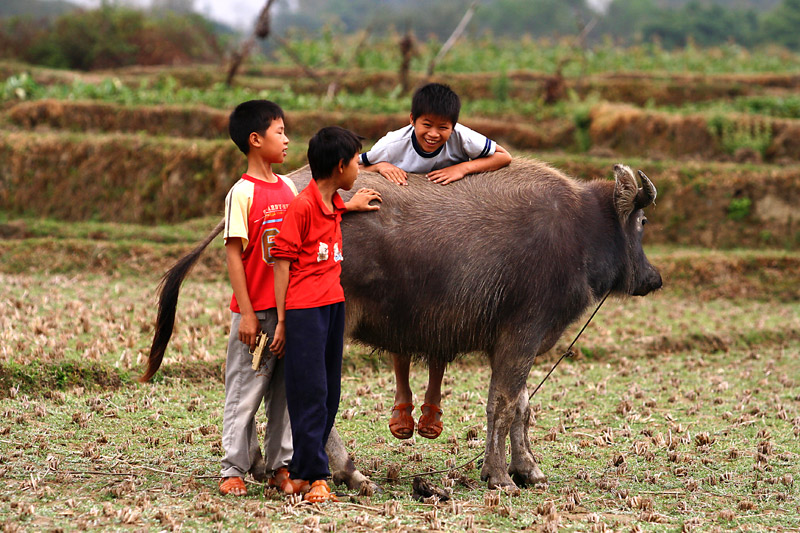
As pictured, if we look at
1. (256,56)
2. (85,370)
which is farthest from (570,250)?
(256,56)

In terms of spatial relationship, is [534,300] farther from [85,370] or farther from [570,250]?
[85,370]

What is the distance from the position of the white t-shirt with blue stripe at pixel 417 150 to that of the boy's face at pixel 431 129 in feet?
0.39

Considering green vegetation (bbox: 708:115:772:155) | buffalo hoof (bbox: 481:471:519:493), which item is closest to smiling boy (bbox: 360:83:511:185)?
buffalo hoof (bbox: 481:471:519:493)

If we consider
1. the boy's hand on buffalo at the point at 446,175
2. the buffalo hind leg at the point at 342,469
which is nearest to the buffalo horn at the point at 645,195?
the boy's hand on buffalo at the point at 446,175

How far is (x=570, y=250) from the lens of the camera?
4.64 meters

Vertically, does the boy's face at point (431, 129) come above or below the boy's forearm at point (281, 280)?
above

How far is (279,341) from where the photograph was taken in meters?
4.02

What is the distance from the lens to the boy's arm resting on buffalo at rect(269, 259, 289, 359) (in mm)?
3938

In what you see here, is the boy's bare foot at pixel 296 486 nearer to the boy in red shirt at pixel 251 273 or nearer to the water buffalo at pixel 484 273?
the boy in red shirt at pixel 251 273

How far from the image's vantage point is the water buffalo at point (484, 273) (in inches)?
176

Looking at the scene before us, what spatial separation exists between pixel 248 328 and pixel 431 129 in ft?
4.62

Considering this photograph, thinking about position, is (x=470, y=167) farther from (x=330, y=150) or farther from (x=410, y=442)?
(x=410, y=442)

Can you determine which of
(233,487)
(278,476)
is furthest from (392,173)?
(233,487)

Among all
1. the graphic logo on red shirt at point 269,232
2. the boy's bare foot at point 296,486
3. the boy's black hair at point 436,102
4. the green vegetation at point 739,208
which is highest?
the boy's black hair at point 436,102
